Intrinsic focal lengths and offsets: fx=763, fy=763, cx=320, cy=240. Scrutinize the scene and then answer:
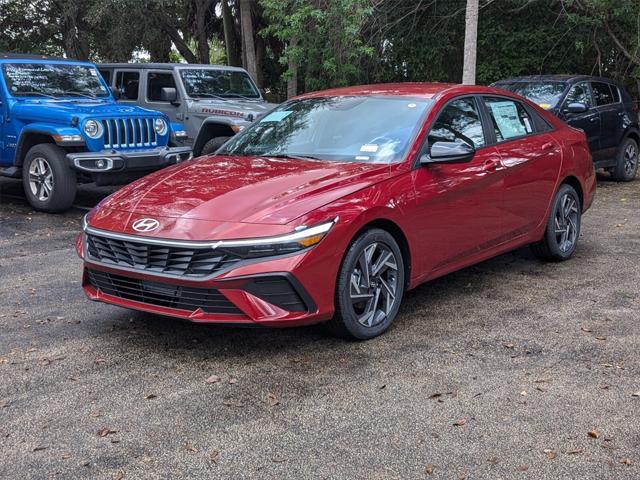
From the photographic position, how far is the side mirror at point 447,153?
5215 mm

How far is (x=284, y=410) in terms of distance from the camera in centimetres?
386

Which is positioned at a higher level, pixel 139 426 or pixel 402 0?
pixel 402 0

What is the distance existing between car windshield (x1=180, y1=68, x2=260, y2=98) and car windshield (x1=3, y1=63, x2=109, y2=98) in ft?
4.60

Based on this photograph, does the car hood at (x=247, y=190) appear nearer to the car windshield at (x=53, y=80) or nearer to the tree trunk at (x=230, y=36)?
the car windshield at (x=53, y=80)

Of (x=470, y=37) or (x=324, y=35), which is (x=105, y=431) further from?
(x=324, y=35)

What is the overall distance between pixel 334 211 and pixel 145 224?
3.73ft

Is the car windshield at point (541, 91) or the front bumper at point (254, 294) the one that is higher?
the car windshield at point (541, 91)

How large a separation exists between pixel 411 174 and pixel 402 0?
1302 cm

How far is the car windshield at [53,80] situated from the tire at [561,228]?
6.85m

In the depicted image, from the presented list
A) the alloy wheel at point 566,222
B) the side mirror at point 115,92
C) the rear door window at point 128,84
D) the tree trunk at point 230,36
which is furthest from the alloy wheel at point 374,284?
the tree trunk at point 230,36

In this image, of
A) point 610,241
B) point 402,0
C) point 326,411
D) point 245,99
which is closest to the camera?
point 326,411

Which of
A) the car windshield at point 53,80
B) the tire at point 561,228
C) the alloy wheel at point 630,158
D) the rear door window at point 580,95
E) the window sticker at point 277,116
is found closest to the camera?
the window sticker at point 277,116

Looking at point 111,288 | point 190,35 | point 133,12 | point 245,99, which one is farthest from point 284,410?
point 190,35

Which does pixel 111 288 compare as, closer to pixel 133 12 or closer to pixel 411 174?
pixel 411 174
